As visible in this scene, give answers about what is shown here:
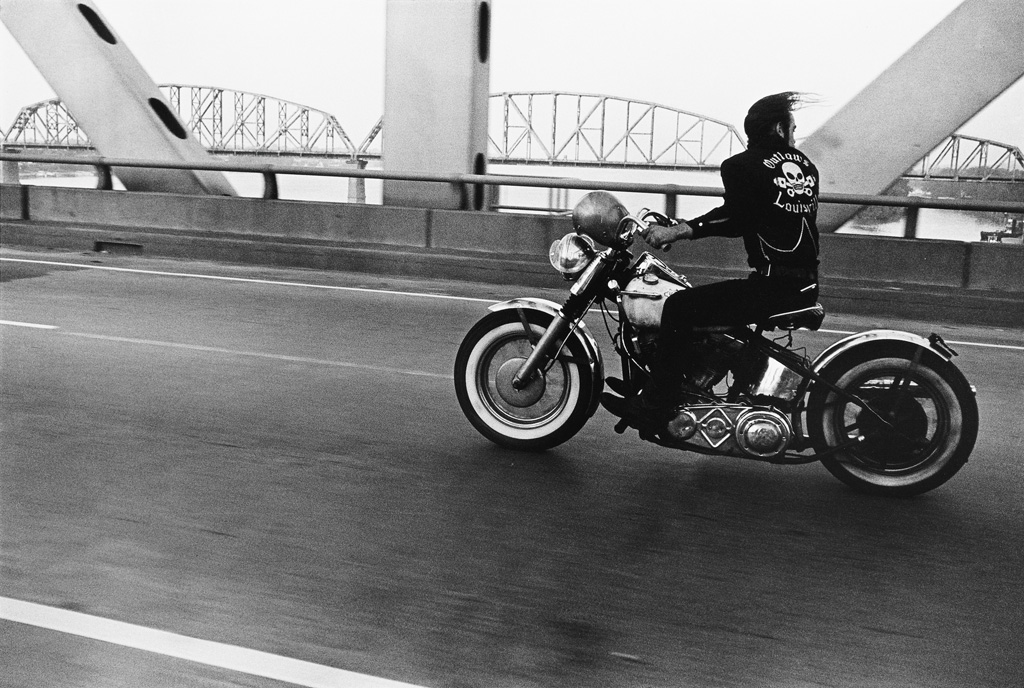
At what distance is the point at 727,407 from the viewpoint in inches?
208

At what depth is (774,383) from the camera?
5297mm

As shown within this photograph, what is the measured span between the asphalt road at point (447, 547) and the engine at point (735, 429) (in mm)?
229

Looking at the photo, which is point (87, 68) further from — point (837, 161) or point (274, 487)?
point (274, 487)

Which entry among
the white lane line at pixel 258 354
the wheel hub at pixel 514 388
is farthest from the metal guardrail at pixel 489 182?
the wheel hub at pixel 514 388

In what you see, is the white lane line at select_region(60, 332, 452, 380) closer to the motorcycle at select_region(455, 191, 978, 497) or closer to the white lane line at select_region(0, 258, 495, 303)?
the motorcycle at select_region(455, 191, 978, 497)

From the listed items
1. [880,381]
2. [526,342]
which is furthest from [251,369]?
[880,381]

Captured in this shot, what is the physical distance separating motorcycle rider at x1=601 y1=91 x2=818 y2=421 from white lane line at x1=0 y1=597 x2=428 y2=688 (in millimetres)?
2432

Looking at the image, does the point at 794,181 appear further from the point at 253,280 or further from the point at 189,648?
the point at 253,280

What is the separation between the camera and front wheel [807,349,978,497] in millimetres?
5133

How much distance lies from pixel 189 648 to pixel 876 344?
325cm

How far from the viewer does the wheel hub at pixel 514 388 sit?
228 inches

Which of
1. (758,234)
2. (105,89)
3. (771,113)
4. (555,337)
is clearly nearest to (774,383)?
(758,234)

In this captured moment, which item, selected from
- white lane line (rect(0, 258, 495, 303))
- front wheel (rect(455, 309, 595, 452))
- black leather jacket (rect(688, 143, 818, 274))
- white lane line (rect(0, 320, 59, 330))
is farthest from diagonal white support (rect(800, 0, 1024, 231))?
white lane line (rect(0, 320, 59, 330))

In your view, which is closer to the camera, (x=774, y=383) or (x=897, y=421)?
(x=897, y=421)
